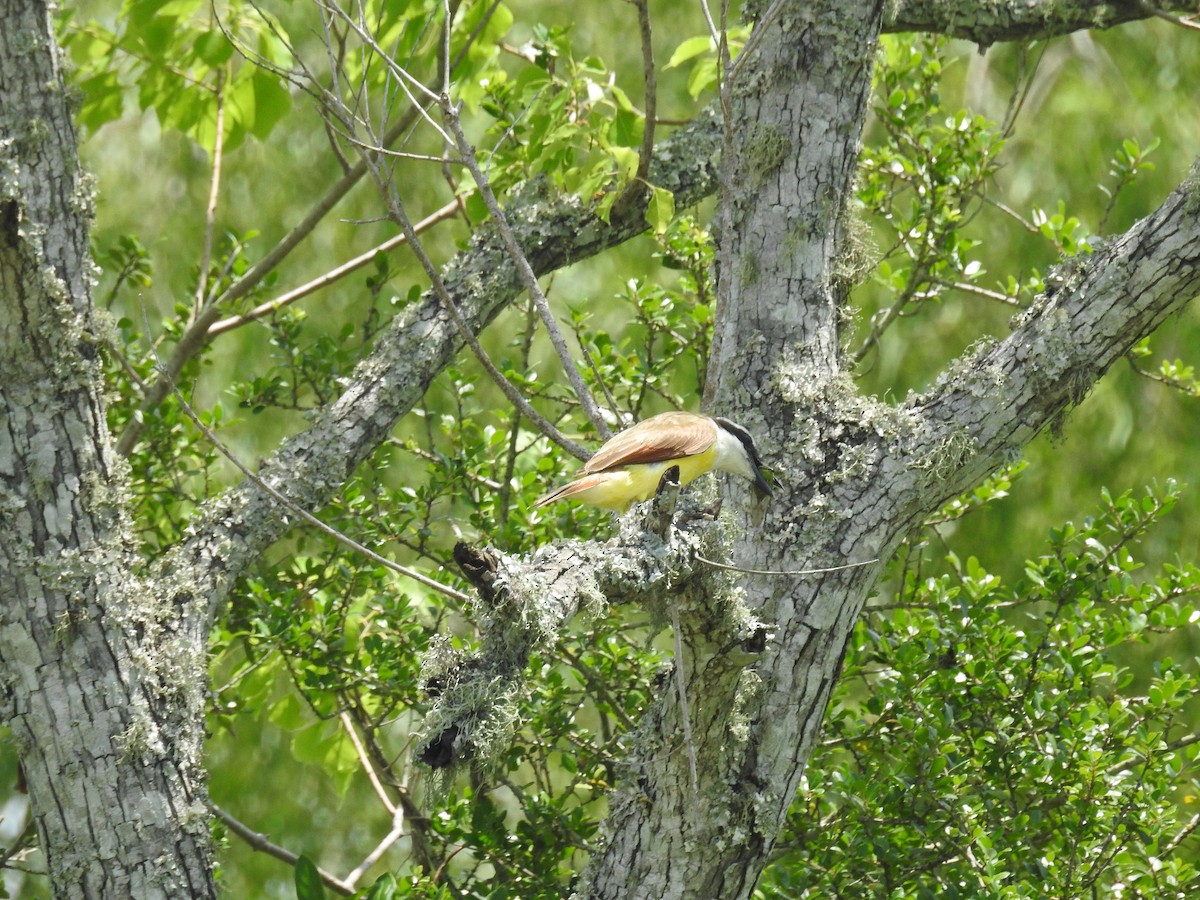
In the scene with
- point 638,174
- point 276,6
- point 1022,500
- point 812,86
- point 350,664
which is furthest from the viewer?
point 276,6

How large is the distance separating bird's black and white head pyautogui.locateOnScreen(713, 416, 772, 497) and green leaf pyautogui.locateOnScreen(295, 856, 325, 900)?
1.46 metres

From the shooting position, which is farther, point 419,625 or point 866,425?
point 419,625

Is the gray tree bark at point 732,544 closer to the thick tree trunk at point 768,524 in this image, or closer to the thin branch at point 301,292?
the thick tree trunk at point 768,524

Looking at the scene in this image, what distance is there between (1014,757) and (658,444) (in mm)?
1226

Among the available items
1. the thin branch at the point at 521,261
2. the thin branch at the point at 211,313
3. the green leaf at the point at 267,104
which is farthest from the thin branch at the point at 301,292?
the thin branch at the point at 521,261

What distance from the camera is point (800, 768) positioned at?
2688 mm

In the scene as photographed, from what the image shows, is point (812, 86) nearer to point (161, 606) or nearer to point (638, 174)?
point (638, 174)

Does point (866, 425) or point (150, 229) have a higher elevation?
point (150, 229)

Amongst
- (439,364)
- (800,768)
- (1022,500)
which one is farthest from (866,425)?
(1022,500)

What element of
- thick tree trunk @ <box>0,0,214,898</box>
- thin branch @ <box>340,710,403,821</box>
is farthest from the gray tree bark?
thin branch @ <box>340,710,403,821</box>

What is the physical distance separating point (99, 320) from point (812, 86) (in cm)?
165

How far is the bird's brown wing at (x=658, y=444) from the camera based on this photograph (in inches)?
103

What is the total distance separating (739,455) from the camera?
8.89 ft

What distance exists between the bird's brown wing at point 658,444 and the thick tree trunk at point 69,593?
976 millimetres
